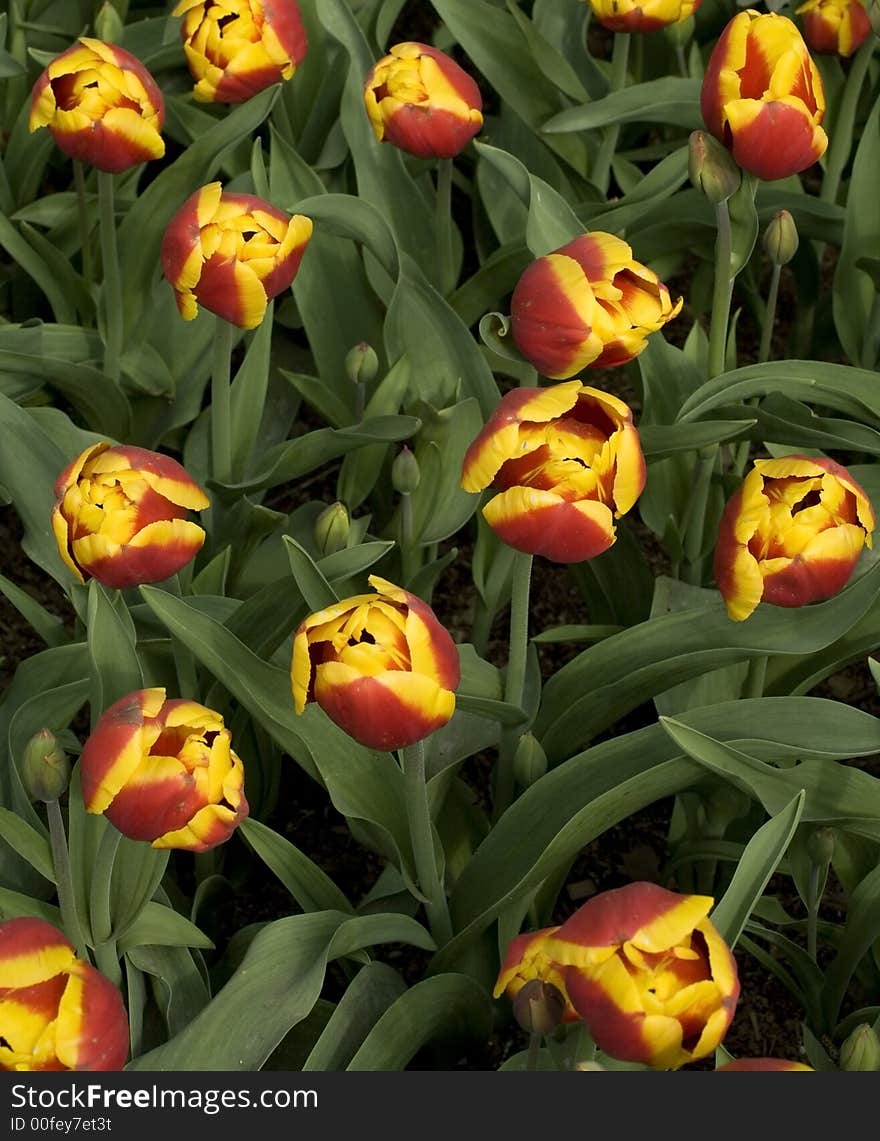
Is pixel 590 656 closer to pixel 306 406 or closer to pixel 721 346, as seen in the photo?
pixel 721 346

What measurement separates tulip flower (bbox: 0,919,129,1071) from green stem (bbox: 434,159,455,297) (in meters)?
0.92

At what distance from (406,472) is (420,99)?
1.17 feet

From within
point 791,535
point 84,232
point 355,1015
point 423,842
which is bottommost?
point 355,1015

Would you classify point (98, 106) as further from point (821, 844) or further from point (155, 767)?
point (821, 844)

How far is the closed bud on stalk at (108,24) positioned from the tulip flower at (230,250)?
0.62 metres

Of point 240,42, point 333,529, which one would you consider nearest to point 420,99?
point 240,42

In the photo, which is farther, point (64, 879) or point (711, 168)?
point (711, 168)

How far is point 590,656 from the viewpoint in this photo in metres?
1.31

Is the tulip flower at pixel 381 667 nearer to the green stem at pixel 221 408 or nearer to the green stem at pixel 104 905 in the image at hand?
the green stem at pixel 104 905

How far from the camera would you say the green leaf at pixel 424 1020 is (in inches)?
43.6

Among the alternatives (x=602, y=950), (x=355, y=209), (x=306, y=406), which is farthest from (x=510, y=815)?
(x=306, y=406)

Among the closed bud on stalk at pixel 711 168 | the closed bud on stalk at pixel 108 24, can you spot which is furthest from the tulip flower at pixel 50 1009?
the closed bud on stalk at pixel 108 24

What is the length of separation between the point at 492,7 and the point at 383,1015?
121 cm

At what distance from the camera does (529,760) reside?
1275mm
